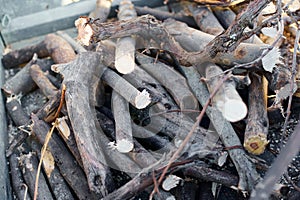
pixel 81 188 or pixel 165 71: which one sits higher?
pixel 165 71

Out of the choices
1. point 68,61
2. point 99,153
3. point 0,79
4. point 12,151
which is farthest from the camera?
point 0,79

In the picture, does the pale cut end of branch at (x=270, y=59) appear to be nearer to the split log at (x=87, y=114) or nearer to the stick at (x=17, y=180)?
the split log at (x=87, y=114)

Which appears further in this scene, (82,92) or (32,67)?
(32,67)

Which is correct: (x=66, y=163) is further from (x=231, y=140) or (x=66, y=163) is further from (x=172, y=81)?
(x=231, y=140)

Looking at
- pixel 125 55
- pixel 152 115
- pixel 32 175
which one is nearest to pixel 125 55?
pixel 125 55

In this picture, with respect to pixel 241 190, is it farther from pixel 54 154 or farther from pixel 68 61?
pixel 68 61

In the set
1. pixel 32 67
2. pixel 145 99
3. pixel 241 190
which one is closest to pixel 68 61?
pixel 32 67
